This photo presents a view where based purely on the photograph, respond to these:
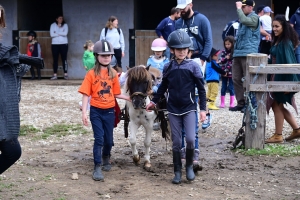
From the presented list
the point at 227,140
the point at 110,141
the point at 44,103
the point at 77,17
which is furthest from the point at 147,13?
the point at 110,141

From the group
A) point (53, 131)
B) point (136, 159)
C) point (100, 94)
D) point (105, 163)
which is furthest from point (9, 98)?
point (53, 131)

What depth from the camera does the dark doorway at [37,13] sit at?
61.0ft

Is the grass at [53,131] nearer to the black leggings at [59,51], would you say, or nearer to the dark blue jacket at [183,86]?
the dark blue jacket at [183,86]

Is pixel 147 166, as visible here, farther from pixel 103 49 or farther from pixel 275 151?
pixel 275 151

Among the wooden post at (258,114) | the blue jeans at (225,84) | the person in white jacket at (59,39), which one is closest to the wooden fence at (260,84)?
the wooden post at (258,114)

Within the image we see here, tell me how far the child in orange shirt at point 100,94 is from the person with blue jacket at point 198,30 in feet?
5.33

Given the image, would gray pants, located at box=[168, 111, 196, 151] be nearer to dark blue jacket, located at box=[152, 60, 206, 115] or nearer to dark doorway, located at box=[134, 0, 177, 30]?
dark blue jacket, located at box=[152, 60, 206, 115]

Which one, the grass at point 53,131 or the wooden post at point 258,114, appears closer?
the wooden post at point 258,114

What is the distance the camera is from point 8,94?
16.4ft

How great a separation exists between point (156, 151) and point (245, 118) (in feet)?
4.32

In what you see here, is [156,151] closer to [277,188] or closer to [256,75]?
[256,75]

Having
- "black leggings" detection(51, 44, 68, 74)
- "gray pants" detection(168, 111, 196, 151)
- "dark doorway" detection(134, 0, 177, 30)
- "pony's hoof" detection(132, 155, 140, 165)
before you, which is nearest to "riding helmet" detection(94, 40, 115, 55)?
"gray pants" detection(168, 111, 196, 151)

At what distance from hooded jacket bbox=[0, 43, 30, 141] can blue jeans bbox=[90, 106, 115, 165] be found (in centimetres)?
171

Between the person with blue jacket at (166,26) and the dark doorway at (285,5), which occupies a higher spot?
the dark doorway at (285,5)
